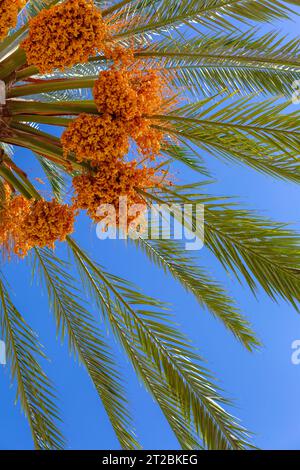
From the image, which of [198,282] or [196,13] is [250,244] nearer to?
[198,282]

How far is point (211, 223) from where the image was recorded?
16.0ft

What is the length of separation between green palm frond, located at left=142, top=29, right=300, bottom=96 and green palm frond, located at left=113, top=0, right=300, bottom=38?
0.61ft

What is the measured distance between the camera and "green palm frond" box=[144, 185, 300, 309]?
A: 4.57m

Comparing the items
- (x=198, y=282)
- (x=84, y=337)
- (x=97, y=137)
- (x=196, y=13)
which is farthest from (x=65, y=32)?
(x=84, y=337)

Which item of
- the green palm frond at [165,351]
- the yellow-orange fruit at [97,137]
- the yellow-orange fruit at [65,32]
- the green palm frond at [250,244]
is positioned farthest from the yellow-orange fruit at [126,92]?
the green palm frond at [165,351]

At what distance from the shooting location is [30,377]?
608 cm

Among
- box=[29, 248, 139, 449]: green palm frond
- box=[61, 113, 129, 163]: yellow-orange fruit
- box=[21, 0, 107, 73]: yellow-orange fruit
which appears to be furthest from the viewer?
box=[29, 248, 139, 449]: green palm frond

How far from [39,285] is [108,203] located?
2.43 meters

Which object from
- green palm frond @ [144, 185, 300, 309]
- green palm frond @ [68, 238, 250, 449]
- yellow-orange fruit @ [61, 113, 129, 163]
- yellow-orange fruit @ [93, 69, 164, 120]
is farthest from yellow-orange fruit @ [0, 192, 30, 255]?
yellow-orange fruit @ [93, 69, 164, 120]

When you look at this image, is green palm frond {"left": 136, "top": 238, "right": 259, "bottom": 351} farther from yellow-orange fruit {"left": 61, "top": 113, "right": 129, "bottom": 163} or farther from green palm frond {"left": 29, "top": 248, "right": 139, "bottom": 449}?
yellow-orange fruit {"left": 61, "top": 113, "right": 129, "bottom": 163}

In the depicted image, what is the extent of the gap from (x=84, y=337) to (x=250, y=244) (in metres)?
2.38

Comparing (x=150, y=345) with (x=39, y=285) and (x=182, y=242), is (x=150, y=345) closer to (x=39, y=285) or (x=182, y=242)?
(x=182, y=242)

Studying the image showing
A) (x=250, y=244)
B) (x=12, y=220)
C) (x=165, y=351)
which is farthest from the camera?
(x=165, y=351)
